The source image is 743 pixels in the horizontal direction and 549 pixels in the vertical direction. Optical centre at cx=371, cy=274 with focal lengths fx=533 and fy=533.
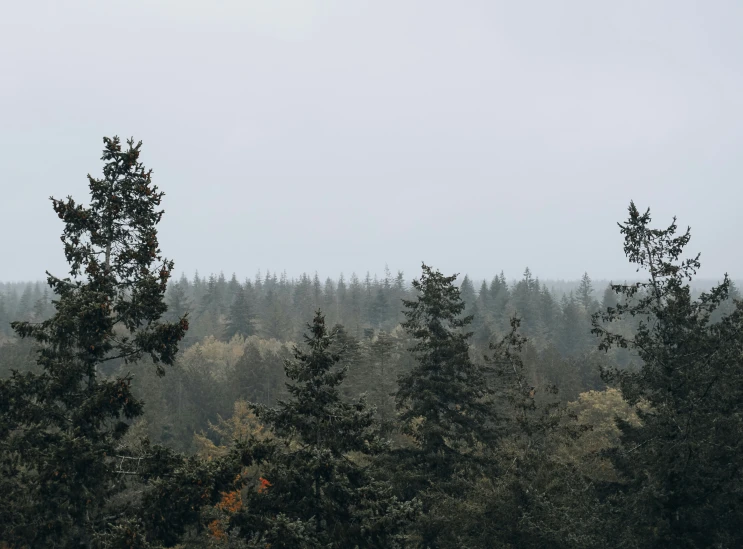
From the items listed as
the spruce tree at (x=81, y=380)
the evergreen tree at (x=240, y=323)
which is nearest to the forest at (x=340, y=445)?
the spruce tree at (x=81, y=380)

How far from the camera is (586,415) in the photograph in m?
45.6

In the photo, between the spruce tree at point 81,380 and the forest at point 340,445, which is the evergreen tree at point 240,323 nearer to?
the forest at point 340,445

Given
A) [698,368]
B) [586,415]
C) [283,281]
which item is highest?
[283,281]

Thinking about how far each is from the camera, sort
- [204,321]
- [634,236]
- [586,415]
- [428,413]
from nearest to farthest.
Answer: [634,236]
[428,413]
[586,415]
[204,321]

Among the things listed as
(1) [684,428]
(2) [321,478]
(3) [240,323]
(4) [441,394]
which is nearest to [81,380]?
(2) [321,478]

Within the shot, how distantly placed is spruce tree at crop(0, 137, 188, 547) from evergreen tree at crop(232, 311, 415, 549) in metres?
2.95

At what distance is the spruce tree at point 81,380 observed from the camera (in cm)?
1030

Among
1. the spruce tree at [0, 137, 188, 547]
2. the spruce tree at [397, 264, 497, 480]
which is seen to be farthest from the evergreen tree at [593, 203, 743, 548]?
the spruce tree at [0, 137, 188, 547]

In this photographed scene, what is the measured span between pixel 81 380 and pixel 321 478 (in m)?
5.77

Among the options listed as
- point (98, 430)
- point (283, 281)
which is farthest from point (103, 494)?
point (283, 281)

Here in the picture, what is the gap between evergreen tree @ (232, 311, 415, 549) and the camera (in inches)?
474

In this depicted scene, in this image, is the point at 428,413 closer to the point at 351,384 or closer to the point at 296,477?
the point at 296,477

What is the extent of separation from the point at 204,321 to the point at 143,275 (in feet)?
325

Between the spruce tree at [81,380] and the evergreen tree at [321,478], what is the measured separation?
2.95 meters
